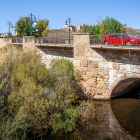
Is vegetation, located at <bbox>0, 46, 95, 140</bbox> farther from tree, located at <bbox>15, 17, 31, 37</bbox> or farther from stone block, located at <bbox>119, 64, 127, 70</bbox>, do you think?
tree, located at <bbox>15, 17, 31, 37</bbox>

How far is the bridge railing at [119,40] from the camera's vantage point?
8.96 metres

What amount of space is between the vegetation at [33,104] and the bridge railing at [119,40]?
342cm

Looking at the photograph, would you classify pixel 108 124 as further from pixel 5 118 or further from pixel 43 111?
pixel 5 118

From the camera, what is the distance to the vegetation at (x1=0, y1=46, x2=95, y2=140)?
22.7 feet

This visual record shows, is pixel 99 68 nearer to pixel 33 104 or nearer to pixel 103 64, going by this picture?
pixel 103 64

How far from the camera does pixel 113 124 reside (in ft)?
28.6

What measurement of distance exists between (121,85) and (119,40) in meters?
3.41

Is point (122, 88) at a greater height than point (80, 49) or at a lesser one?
lesser

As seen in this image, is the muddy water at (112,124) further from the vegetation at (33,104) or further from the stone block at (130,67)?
the stone block at (130,67)

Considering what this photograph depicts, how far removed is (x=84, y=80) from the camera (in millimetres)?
11547

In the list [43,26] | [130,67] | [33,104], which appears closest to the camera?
[33,104]

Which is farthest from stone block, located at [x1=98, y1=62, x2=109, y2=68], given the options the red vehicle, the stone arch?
the red vehicle

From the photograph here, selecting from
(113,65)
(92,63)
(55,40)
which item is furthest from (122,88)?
(55,40)

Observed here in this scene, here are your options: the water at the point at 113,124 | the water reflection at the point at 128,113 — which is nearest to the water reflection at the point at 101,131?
the water at the point at 113,124
